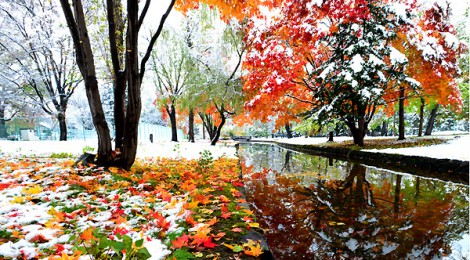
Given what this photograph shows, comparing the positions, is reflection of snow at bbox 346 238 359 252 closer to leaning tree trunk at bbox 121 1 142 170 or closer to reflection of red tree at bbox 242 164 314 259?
reflection of red tree at bbox 242 164 314 259

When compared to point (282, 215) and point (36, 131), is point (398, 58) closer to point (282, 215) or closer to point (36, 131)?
point (282, 215)

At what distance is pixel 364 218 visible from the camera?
3.32 m

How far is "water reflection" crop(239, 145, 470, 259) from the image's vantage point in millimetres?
2480

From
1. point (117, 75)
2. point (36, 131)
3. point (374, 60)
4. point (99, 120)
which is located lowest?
point (99, 120)

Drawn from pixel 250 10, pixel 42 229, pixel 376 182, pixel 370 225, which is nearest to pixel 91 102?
pixel 42 229

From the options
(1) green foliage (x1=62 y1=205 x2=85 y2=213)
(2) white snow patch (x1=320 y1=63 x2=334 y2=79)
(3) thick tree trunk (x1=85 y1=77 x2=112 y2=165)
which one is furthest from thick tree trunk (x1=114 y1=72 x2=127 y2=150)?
(2) white snow patch (x1=320 y1=63 x2=334 y2=79)

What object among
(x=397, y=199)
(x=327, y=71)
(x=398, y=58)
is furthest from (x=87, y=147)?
(x=398, y=58)

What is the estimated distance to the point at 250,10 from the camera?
6.16 m

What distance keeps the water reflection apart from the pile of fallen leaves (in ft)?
2.09

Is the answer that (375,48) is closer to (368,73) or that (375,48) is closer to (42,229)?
(368,73)

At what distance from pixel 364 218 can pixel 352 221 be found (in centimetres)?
23

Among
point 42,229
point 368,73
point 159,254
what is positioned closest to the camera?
point 159,254

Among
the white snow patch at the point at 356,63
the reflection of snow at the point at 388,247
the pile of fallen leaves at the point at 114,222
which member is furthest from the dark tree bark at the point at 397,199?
the white snow patch at the point at 356,63

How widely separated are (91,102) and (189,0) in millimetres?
3311
